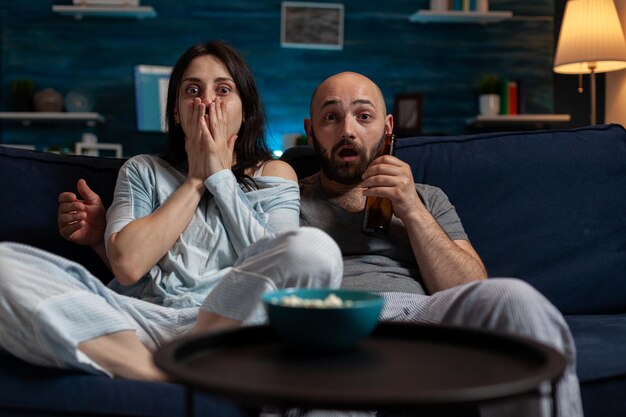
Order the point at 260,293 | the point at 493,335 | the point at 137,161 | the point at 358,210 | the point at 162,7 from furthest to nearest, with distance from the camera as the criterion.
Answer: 1. the point at 162,7
2. the point at 358,210
3. the point at 137,161
4. the point at 260,293
5. the point at 493,335

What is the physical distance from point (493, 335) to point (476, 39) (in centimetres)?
422

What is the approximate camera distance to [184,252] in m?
1.67

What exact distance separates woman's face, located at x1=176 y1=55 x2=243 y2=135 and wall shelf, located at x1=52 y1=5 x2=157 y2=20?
303cm

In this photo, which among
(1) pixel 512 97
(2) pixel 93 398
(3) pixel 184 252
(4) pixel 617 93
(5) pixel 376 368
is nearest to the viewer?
(5) pixel 376 368

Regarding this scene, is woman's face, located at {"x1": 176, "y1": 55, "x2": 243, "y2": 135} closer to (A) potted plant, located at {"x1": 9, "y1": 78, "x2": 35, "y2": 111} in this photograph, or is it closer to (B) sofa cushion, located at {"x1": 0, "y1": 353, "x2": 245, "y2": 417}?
(B) sofa cushion, located at {"x1": 0, "y1": 353, "x2": 245, "y2": 417}

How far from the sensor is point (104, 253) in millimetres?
1810

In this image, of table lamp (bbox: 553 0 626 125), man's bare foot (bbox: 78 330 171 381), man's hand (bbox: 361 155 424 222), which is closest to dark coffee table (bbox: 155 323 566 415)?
man's bare foot (bbox: 78 330 171 381)

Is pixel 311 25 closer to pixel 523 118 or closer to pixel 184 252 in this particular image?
pixel 523 118

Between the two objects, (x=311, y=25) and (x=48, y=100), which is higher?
(x=311, y=25)

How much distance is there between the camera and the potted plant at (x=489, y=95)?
472 cm

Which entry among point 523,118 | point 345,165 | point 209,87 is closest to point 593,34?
point 523,118

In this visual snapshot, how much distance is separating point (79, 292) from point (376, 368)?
66 cm

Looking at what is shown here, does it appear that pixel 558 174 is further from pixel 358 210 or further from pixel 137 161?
pixel 137 161

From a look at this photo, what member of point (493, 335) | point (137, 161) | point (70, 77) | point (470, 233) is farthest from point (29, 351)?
point (70, 77)
